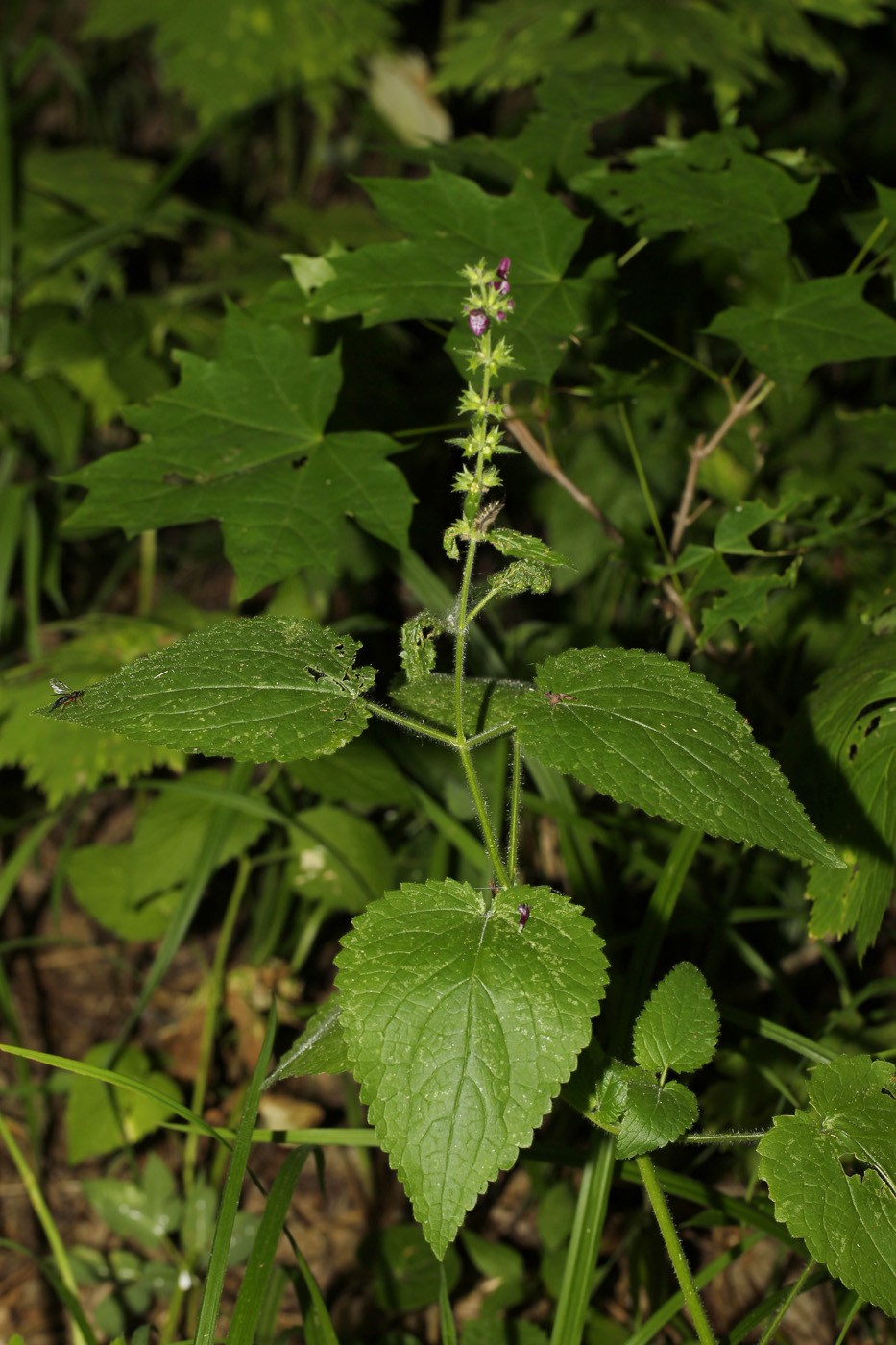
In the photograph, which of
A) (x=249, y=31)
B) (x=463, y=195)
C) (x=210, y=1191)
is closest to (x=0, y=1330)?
(x=210, y=1191)

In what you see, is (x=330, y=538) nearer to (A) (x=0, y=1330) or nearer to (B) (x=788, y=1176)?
(B) (x=788, y=1176)

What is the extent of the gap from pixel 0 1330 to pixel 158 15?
3128 mm

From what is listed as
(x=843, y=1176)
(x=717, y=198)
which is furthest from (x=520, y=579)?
(x=717, y=198)

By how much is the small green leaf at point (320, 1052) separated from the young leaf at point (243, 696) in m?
0.26

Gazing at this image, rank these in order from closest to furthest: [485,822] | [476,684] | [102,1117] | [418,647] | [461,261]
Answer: [485,822] → [418,647] → [476,684] → [461,261] → [102,1117]

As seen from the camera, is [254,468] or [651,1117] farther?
[254,468]

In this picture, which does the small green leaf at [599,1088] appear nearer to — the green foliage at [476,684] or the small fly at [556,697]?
the green foliage at [476,684]

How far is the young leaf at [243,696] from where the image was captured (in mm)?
872

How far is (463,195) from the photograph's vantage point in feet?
4.67

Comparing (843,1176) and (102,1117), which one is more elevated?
(843,1176)

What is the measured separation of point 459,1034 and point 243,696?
0.36 metres

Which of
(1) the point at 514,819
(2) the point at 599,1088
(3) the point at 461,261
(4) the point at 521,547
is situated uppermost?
(3) the point at 461,261

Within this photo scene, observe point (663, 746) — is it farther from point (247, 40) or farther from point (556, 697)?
point (247, 40)

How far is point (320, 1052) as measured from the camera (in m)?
0.98
